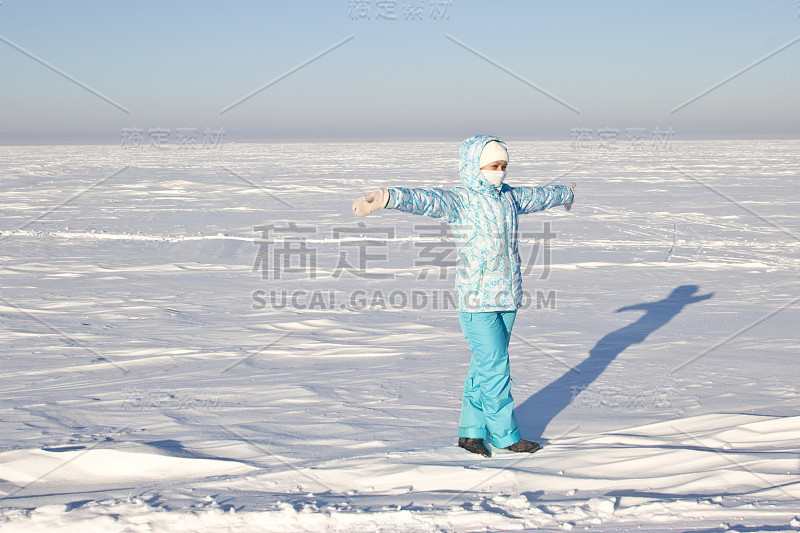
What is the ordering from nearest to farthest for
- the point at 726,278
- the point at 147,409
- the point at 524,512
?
the point at 524,512 → the point at 147,409 → the point at 726,278

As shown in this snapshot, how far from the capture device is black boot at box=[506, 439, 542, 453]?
3.19m

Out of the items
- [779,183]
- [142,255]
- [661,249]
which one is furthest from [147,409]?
[779,183]

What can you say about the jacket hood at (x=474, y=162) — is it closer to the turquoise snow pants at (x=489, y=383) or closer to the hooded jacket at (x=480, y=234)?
the hooded jacket at (x=480, y=234)

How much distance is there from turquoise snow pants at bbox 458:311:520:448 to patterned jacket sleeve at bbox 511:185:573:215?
57cm

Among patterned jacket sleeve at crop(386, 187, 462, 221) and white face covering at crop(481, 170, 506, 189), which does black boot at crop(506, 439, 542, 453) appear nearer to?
patterned jacket sleeve at crop(386, 187, 462, 221)

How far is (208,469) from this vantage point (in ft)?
9.75

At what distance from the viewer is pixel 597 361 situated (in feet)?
16.4

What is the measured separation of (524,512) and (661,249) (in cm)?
874

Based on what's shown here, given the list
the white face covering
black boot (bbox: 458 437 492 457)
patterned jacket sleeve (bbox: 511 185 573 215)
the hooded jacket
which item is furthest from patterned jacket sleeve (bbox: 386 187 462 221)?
black boot (bbox: 458 437 492 457)

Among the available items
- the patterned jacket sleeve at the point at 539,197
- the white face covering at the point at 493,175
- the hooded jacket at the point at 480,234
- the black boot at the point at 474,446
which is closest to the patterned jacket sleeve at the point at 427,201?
the hooded jacket at the point at 480,234

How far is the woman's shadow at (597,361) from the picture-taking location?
3.87 m

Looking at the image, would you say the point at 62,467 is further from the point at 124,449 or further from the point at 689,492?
the point at 689,492

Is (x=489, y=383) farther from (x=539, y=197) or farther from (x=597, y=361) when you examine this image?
(x=597, y=361)

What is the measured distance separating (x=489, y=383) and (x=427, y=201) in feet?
2.87
